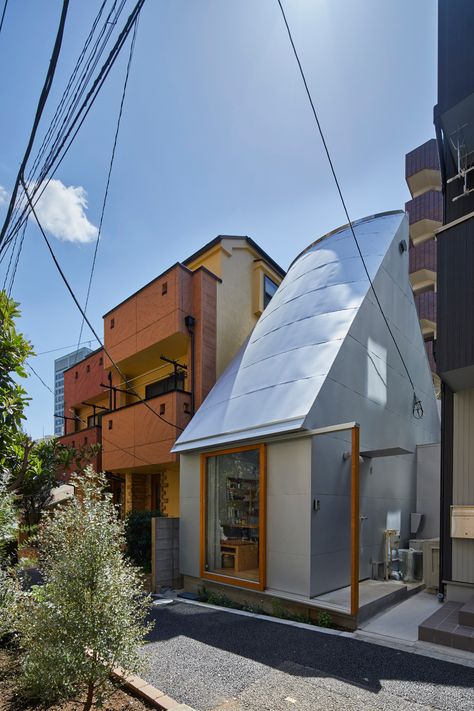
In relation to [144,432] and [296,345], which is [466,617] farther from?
[144,432]

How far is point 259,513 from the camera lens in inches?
297

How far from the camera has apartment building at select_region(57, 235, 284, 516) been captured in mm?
11688

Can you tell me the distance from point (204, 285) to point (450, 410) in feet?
22.6

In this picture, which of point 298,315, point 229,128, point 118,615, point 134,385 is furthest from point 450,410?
point 134,385

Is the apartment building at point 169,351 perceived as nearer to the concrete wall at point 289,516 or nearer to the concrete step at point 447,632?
the concrete wall at point 289,516

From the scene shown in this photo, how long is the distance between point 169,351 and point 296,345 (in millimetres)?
5465

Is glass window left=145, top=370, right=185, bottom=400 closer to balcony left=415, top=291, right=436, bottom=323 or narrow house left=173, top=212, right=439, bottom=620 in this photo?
narrow house left=173, top=212, right=439, bottom=620

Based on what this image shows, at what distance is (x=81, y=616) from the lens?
3369 millimetres

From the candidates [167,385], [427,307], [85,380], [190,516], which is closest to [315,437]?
[190,516]

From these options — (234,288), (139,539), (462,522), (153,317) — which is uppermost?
(234,288)

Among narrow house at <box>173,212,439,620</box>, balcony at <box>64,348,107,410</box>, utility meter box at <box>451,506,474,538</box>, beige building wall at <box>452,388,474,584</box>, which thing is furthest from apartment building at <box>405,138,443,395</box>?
utility meter box at <box>451,506,474,538</box>

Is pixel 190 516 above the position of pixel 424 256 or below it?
below

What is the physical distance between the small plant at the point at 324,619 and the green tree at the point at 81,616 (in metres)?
3.47

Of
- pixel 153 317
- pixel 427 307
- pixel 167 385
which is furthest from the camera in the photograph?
pixel 427 307
